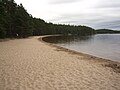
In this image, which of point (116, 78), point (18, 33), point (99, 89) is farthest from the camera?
point (18, 33)

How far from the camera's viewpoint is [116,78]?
32.4 ft

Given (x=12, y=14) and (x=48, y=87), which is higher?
(x=12, y=14)

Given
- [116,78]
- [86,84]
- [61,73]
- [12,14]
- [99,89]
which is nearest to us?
[99,89]

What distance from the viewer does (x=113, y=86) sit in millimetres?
8352

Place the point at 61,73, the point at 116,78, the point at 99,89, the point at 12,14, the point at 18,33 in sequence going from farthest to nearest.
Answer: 1. the point at 18,33
2. the point at 12,14
3. the point at 61,73
4. the point at 116,78
5. the point at 99,89

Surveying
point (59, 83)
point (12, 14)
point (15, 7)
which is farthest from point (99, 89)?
point (15, 7)

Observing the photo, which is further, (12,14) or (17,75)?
(12,14)

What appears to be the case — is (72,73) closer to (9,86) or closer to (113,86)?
(113,86)

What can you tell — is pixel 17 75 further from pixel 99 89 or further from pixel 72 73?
pixel 99 89

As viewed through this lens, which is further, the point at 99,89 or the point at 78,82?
the point at 78,82

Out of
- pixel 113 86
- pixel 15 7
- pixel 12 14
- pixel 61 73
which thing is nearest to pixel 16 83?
pixel 61 73

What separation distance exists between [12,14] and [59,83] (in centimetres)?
5263

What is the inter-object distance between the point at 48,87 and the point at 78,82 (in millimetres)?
1660

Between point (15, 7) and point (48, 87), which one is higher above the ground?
point (15, 7)
